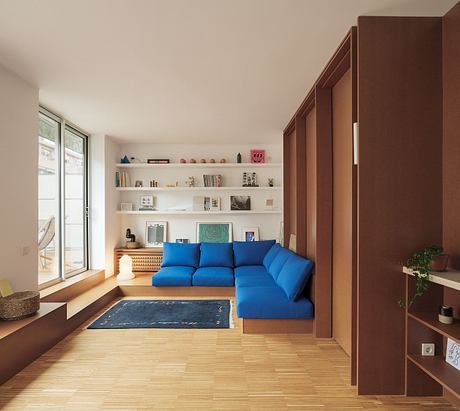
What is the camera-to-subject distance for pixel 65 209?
4914mm

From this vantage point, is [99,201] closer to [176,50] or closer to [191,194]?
[191,194]

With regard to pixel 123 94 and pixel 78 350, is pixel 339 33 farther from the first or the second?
pixel 78 350

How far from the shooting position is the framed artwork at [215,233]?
6.39 m

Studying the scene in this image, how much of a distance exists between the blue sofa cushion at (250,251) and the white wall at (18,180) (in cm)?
315

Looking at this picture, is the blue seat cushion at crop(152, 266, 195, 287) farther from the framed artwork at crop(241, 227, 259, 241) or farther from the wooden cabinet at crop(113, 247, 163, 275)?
the framed artwork at crop(241, 227, 259, 241)

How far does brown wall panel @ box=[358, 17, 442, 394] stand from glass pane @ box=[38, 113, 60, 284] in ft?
12.8

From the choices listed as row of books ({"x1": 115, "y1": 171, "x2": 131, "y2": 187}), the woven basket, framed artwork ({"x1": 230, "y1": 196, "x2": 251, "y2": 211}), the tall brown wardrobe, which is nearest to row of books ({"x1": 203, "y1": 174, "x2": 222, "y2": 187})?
framed artwork ({"x1": 230, "y1": 196, "x2": 251, "y2": 211})

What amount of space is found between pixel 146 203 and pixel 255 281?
3.01 m

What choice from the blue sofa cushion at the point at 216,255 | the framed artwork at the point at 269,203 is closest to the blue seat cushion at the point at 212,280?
the blue sofa cushion at the point at 216,255

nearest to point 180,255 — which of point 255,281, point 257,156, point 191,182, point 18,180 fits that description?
point 191,182

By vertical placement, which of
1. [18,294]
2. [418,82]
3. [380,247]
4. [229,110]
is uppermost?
[229,110]

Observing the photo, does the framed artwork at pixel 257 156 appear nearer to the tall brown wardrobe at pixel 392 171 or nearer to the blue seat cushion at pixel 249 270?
the blue seat cushion at pixel 249 270

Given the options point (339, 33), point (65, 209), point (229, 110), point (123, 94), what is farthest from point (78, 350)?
point (339, 33)

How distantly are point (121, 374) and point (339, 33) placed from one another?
3.24 metres
